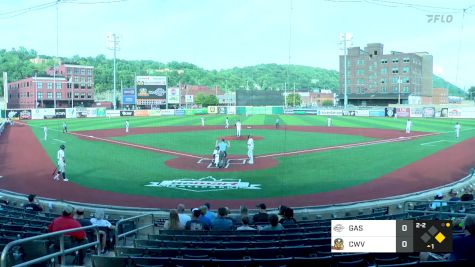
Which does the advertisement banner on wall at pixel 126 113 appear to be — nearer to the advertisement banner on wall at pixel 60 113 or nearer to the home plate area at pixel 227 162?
the advertisement banner on wall at pixel 60 113

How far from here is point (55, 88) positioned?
173 feet

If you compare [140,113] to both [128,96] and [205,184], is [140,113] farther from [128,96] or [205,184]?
[205,184]

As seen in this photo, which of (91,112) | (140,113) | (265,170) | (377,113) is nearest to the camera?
(265,170)

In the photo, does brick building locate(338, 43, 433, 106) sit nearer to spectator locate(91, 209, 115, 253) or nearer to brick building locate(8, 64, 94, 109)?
brick building locate(8, 64, 94, 109)

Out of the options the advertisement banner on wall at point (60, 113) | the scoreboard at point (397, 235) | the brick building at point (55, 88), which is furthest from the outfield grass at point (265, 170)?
the advertisement banner on wall at point (60, 113)

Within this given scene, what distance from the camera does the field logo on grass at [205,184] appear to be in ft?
55.5

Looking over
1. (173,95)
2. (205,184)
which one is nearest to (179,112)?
(173,95)

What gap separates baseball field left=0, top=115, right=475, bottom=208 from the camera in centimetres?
1612

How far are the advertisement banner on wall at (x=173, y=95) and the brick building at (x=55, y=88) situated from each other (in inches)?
510

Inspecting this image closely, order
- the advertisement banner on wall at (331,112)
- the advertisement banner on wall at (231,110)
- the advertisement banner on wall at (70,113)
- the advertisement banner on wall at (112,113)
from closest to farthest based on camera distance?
the advertisement banner on wall at (70,113), the advertisement banner on wall at (112,113), the advertisement banner on wall at (331,112), the advertisement banner on wall at (231,110)

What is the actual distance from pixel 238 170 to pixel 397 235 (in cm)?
1632

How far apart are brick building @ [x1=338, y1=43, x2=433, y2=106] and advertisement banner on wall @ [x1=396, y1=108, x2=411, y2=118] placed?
221 centimetres

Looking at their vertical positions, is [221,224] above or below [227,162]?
above

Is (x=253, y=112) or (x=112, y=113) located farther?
(x=253, y=112)
